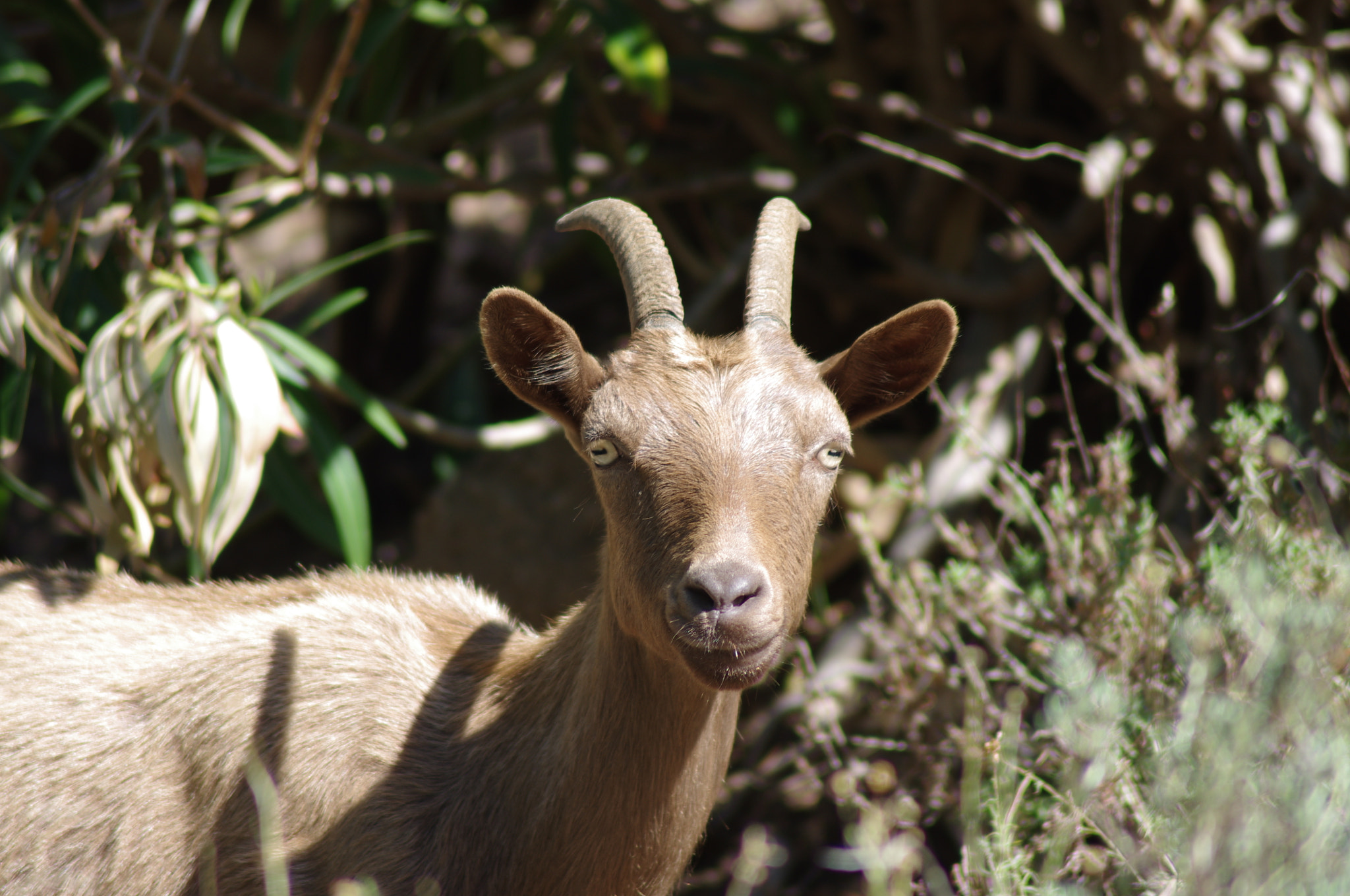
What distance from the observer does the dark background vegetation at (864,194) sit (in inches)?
186

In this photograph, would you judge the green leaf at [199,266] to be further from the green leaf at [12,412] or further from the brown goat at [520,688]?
the brown goat at [520,688]

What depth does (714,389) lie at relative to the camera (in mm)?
3111

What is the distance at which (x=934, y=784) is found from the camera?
4.13 metres

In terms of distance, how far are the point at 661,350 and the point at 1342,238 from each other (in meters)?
3.62

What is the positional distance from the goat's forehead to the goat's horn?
12cm

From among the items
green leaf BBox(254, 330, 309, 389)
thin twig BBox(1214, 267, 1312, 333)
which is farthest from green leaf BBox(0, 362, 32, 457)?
thin twig BBox(1214, 267, 1312, 333)

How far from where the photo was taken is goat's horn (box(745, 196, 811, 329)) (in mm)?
3404

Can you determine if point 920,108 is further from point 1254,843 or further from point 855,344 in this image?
point 1254,843

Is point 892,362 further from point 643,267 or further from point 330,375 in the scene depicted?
point 330,375

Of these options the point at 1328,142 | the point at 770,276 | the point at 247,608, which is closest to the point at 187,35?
the point at 247,608

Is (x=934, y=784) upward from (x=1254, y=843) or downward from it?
downward

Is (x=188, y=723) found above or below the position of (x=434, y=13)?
below

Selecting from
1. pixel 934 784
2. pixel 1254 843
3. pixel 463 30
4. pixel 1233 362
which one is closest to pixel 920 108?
pixel 1233 362

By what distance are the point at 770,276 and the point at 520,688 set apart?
1.51 m
